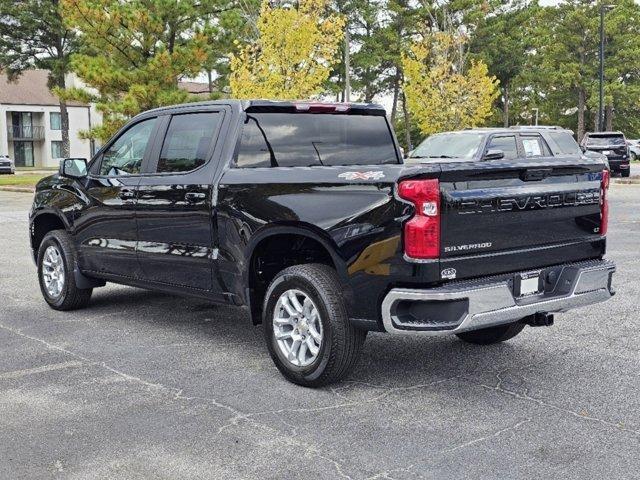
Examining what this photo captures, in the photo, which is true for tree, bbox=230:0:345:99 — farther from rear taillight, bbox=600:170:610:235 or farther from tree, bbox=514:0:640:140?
tree, bbox=514:0:640:140

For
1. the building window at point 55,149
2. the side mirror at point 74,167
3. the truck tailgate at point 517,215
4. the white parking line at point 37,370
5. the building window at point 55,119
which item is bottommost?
the white parking line at point 37,370

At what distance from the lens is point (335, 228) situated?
4.88 m

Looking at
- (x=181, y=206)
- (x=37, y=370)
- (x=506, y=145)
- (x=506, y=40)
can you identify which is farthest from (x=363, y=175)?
(x=506, y=40)

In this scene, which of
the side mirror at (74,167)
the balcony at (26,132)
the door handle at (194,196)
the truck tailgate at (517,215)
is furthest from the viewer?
the balcony at (26,132)

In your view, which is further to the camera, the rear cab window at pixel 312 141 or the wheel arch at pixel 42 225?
the wheel arch at pixel 42 225

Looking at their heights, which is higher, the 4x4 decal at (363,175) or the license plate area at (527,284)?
the 4x4 decal at (363,175)

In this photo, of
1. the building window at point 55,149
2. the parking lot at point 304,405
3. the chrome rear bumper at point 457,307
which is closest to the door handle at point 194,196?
the parking lot at point 304,405

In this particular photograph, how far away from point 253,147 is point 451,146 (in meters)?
11.1

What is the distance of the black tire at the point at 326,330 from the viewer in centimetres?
488

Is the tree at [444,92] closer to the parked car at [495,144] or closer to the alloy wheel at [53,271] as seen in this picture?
the parked car at [495,144]

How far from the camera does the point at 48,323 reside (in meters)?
7.04

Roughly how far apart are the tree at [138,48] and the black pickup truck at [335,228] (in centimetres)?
2140

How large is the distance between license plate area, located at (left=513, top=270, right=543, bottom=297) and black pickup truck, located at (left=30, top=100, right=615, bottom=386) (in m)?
0.01

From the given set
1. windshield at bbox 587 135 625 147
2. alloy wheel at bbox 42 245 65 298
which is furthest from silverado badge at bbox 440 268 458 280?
windshield at bbox 587 135 625 147
